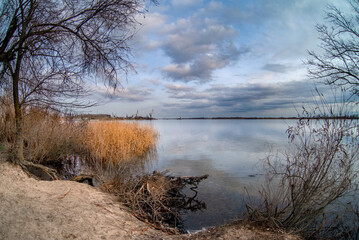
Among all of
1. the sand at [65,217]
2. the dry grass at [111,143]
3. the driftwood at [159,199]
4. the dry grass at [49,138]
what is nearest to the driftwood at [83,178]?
the driftwood at [159,199]

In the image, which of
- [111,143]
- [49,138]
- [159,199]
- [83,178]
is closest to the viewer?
[159,199]

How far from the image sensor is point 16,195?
12.6 ft

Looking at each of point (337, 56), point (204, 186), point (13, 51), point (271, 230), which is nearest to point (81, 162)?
point (204, 186)

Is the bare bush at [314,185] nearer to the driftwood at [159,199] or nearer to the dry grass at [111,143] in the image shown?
the driftwood at [159,199]

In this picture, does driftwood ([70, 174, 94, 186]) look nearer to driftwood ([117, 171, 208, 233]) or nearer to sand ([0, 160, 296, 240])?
driftwood ([117, 171, 208, 233])

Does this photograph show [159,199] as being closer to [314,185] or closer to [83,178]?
[83,178]

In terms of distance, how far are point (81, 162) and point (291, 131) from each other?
32.3 ft

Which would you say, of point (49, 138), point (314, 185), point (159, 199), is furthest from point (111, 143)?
point (314, 185)

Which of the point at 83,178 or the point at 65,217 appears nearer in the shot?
the point at 65,217

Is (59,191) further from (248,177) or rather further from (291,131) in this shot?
(248,177)

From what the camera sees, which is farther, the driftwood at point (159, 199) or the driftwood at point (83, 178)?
the driftwood at point (83, 178)

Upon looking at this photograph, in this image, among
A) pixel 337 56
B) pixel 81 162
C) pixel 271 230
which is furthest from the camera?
pixel 81 162

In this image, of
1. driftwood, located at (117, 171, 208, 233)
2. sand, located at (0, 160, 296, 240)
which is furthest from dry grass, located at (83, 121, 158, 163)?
sand, located at (0, 160, 296, 240)

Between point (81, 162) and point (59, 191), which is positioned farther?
point (81, 162)
